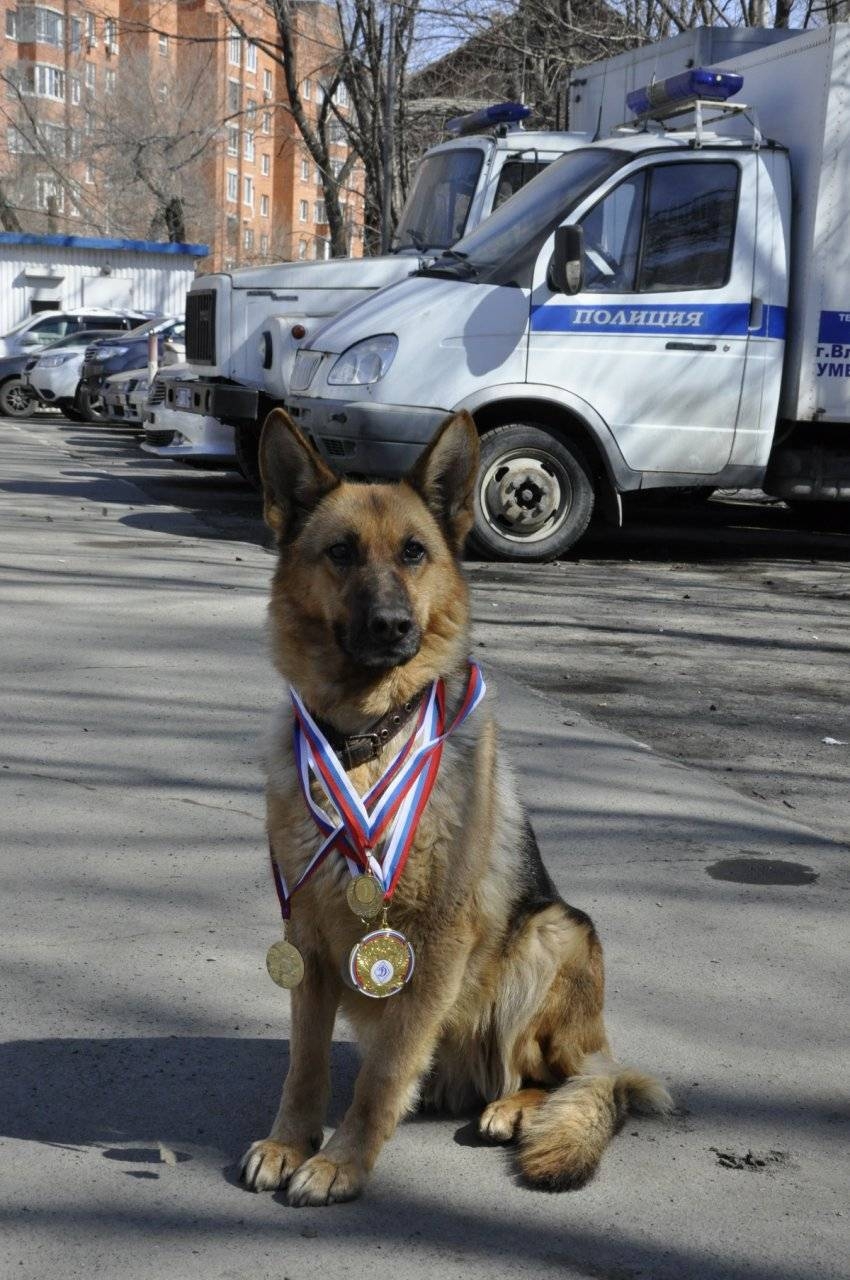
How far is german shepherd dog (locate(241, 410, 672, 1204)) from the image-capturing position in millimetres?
3016

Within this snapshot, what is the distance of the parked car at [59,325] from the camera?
30719 mm

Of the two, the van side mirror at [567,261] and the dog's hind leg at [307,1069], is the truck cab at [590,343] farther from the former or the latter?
the dog's hind leg at [307,1069]

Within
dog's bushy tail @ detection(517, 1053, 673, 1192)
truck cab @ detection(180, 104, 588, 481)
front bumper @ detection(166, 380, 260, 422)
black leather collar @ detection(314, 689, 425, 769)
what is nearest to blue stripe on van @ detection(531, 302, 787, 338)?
truck cab @ detection(180, 104, 588, 481)

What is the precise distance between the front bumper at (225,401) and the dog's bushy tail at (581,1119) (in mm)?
10345

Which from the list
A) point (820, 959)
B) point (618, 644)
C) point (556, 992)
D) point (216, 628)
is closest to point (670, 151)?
point (618, 644)

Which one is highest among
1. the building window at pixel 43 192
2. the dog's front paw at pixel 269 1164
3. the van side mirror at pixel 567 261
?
the building window at pixel 43 192

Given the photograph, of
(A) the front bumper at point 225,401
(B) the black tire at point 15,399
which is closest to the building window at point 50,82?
(B) the black tire at point 15,399

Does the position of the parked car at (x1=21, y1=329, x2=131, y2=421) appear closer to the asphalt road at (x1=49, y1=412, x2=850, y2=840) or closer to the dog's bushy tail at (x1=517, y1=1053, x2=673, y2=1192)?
the asphalt road at (x1=49, y1=412, x2=850, y2=840)

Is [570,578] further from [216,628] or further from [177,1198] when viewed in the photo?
[177,1198]

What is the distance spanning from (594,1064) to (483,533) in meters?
8.02

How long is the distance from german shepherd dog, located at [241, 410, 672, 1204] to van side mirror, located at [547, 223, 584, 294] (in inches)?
292

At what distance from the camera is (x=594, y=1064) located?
3236 millimetres

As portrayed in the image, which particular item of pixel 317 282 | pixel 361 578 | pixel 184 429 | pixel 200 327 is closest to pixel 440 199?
pixel 317 282

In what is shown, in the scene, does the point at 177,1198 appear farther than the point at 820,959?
No
